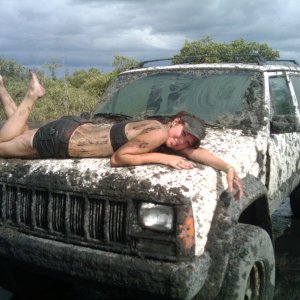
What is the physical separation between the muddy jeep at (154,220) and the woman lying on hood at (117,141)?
0.34 ft

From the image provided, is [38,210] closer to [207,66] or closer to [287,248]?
[207,66]

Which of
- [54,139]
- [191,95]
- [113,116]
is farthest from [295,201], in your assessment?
[54,139]

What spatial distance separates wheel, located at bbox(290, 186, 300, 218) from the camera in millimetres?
6227

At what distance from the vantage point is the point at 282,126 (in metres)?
4.07

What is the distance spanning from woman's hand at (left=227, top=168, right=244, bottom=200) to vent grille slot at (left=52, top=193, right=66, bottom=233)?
46.3 inches

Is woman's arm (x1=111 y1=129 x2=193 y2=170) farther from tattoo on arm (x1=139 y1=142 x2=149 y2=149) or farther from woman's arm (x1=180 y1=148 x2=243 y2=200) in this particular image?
woman's arm (x1=180 y1=148 x2=243 y2=200)

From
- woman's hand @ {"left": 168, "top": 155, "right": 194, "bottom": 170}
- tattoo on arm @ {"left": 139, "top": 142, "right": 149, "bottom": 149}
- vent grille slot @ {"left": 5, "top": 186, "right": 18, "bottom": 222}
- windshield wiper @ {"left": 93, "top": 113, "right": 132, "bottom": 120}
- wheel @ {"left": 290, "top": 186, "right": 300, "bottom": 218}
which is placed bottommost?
wheel @ {"left": 290, "top": 186, "right": 300, "bottom": 218}

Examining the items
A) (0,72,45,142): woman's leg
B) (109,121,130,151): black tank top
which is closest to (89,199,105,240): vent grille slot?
(109,121,130,151): black tank top

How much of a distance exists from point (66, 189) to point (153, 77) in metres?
2.31

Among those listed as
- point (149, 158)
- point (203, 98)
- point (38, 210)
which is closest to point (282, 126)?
point (203, 98)

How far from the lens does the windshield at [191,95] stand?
424 cm

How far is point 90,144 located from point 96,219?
796 millimetres

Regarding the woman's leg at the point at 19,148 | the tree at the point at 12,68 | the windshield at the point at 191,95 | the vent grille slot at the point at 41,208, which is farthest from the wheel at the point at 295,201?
the tree at the point at 12,68

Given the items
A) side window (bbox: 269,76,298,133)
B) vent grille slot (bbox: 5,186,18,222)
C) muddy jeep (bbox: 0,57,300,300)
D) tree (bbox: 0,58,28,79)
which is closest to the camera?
muddy jeep (bbox: 0,57,300,300)
